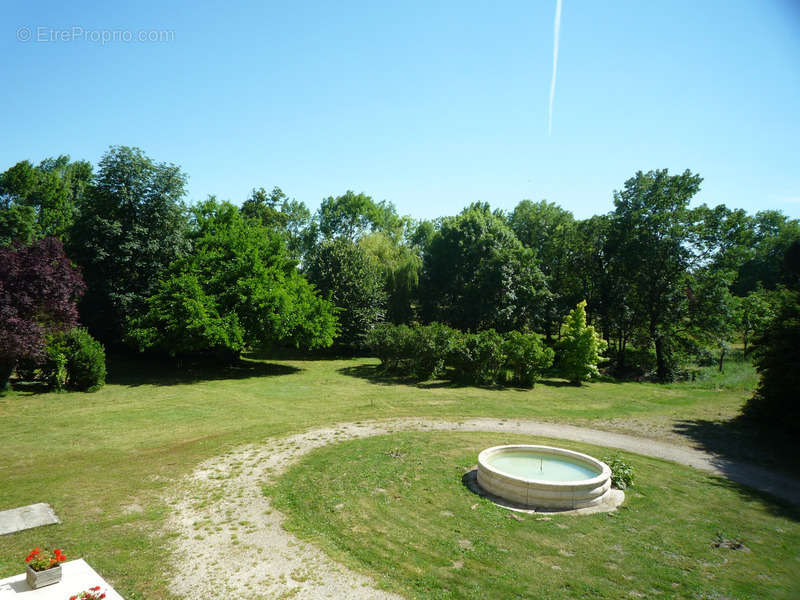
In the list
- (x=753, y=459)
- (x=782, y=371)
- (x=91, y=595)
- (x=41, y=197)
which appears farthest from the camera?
(x=41, y=197)

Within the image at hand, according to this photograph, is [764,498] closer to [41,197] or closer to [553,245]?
[553,245]

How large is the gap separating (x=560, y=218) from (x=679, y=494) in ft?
109

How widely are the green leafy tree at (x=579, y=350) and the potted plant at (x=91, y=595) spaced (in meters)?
22.6

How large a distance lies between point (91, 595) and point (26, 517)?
3.72 metres

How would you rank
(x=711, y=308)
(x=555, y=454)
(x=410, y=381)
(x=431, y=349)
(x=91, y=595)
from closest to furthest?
(x=91, y=595)
(x=555, y=454)
(x=431, y=349)
(x=410, y=381)
(x=711, y=308)

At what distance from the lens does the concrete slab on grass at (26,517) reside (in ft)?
23.3

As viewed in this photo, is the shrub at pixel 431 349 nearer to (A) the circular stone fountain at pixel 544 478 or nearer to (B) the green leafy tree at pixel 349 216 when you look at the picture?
(A) the circular stone fountain at pixel 544 478

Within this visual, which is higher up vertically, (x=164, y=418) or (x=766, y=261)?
(x=766, y=261)

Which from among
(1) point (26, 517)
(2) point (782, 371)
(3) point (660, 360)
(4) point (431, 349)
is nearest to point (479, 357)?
(4) point (431, 349)

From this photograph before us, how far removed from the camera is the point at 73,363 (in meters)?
17.6

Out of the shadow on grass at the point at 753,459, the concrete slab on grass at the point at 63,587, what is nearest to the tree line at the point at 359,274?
the shadow on grass at the point at 753,459

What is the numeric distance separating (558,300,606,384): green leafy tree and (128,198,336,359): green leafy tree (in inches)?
520

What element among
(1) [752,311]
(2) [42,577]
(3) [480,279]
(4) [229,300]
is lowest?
(2) [42,577]

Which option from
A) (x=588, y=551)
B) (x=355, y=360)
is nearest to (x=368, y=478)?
(x=588, y=551)
